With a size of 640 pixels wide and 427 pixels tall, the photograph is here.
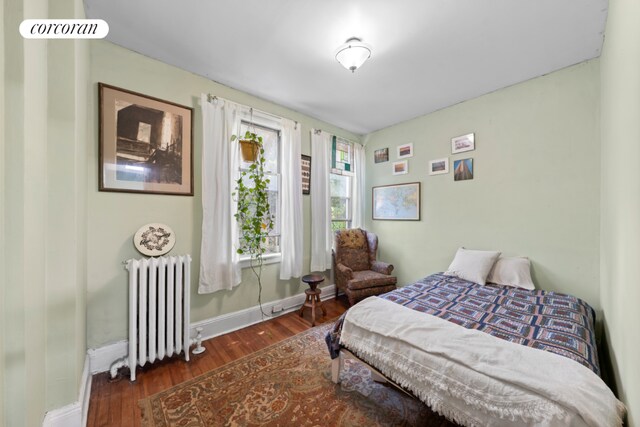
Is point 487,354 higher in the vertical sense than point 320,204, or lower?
lower

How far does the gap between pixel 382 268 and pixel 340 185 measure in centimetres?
152

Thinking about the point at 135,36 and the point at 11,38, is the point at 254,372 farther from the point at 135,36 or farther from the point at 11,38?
the point at 135,36

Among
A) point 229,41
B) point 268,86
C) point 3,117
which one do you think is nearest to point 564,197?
point 268,86

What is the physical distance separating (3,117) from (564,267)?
13.0 ft

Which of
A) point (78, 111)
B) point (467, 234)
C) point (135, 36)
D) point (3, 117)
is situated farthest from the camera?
point (467, 234)

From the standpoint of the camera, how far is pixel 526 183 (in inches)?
102

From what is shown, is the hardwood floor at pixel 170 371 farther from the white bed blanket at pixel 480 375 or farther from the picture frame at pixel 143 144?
the picture frame at pixel 143 144

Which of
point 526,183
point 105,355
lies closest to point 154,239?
point 105,355

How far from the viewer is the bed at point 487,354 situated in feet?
3.28

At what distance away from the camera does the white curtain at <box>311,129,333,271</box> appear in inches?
136

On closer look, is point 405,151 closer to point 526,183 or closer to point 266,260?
point 526,183

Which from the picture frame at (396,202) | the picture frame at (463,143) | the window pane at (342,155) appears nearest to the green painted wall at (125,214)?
the window pane at (342,155)

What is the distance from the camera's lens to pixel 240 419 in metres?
1.53

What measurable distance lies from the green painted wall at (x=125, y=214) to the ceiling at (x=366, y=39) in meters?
0.15
